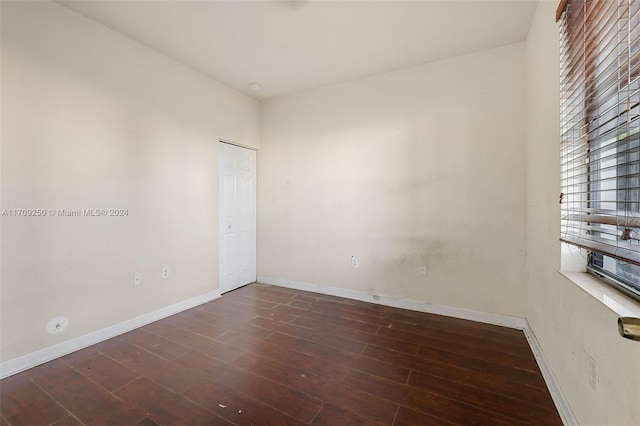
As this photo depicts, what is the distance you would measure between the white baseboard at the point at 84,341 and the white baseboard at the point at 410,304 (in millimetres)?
1327

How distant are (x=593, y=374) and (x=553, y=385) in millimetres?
655

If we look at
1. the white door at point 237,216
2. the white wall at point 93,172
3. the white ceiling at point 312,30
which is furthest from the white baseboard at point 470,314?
the white ceiling at point 312,30

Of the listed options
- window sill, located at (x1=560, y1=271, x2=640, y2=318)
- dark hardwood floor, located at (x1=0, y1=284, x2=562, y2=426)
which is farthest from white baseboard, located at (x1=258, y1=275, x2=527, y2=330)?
window sill, located at (x1=560, y1=271, x2=640, y2=318)

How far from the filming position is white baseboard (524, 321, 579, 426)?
1.42 m

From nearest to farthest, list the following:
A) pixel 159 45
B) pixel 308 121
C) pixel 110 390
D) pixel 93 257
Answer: pixel 110 390, pixel 93 257, pixel 159 45, pixel 308 121

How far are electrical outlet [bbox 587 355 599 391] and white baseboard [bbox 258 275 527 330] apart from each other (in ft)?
5.01

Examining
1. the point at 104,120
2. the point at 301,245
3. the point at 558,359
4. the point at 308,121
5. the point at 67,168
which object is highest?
the point at 308,121

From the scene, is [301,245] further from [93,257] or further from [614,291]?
[614,291]

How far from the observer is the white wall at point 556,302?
3.28ft

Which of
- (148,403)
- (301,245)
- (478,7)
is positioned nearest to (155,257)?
(148,403)

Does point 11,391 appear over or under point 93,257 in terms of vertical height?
under

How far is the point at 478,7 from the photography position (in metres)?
2.13

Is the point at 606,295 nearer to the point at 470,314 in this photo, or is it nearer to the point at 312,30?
the point at 470,314

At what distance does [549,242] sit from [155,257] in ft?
11.2
